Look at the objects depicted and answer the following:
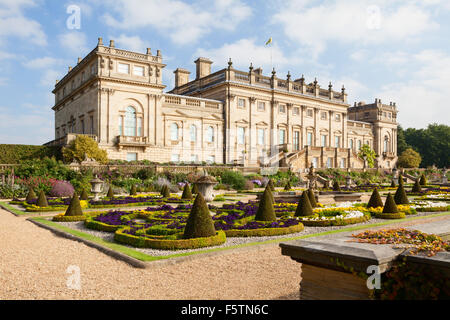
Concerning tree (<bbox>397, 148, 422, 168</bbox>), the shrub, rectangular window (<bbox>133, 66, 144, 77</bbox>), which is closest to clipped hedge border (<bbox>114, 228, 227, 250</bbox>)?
the shrub

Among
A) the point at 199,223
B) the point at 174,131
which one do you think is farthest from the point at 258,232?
the point at 174,131

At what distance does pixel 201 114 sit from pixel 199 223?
31.3 m

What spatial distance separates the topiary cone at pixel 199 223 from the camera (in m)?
8.13

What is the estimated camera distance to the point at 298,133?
4700 cm

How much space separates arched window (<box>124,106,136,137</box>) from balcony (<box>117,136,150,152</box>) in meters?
1.07

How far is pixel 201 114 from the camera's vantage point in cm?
3891

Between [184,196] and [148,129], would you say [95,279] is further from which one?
[148,129]

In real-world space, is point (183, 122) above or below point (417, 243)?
above

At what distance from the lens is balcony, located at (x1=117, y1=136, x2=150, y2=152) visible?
32531 millimetres

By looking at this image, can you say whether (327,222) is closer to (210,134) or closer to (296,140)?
(210,134)

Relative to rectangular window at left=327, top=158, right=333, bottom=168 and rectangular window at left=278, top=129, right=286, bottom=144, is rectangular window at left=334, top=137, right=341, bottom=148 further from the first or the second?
rectangular window at left=278, top=129, right=286, bottom=144

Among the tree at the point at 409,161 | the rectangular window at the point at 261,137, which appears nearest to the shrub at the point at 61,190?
the rectangular window at the point at 261,137
